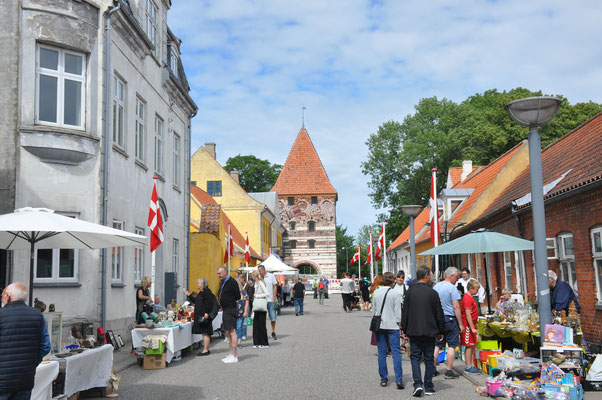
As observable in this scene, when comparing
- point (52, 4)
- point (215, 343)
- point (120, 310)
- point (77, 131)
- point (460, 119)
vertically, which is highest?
point (460, 119)

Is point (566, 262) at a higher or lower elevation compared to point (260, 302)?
higher

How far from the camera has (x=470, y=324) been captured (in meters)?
10.4

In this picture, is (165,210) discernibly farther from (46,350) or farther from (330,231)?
(330,231)

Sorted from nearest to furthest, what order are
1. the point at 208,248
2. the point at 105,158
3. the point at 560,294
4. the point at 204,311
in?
the point at 560,294 → the point at 204,311 → the point at 105,158 → the point at 208,248

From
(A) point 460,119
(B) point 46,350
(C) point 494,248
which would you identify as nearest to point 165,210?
(C) point 494,248

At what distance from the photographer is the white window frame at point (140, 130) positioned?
18.0m

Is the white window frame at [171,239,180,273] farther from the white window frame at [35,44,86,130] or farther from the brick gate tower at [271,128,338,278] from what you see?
the brick gate tower at [271,128,338,278]

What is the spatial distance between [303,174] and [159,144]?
54.9m

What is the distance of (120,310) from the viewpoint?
51.5ft

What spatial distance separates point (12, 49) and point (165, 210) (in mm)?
8306

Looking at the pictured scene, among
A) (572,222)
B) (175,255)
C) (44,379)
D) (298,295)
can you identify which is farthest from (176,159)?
(44,379)

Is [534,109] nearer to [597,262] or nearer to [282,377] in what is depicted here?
[597,262]

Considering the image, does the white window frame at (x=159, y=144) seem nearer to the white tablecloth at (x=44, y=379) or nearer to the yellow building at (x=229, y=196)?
the white tablecloth at (x=44, y=379)

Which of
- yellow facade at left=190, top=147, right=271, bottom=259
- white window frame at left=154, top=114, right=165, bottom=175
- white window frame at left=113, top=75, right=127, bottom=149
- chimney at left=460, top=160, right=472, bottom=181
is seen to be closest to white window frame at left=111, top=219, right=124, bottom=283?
white window frame at left=113, top=75, right=127, bottom=149
